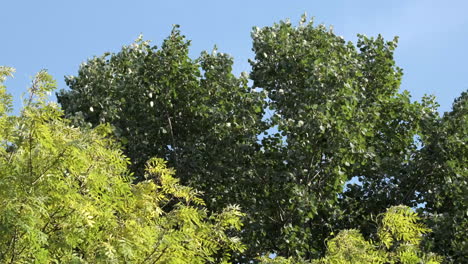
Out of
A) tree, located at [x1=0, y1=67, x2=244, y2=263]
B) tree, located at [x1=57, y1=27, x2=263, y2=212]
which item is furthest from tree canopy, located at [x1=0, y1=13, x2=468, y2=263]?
tree, located at [x1=0, y1=67, x2=244, y2=263]

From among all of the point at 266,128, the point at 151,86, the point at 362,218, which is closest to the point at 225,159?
the point at 266,128

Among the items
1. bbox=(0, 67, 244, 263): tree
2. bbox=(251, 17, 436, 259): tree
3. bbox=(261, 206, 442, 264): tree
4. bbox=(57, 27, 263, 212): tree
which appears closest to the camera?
bbox=(0, 67, 244, 263): tree

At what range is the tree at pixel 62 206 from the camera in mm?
11164

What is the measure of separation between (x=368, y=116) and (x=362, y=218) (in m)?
2.88

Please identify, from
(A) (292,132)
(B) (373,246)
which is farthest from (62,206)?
(A) (292,132)

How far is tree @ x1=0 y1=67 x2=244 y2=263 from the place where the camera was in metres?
11.2

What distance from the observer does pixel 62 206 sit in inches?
461

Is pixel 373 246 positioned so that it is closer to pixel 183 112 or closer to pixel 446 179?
pixel 446 179

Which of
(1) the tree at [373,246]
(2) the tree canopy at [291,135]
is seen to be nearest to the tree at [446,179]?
(2) the tree canopy at [291,135]

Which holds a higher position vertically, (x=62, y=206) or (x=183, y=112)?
(x=183, y=112)

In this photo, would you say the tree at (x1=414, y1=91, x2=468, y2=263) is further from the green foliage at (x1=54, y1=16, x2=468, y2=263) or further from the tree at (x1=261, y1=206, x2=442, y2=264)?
the tree at (x1=261, y1=206, x2=442, y2=264)

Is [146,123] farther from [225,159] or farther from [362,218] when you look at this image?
[362,218]

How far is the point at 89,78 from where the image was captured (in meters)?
21.5

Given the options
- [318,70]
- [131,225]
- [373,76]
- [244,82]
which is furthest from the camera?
[373,76]
